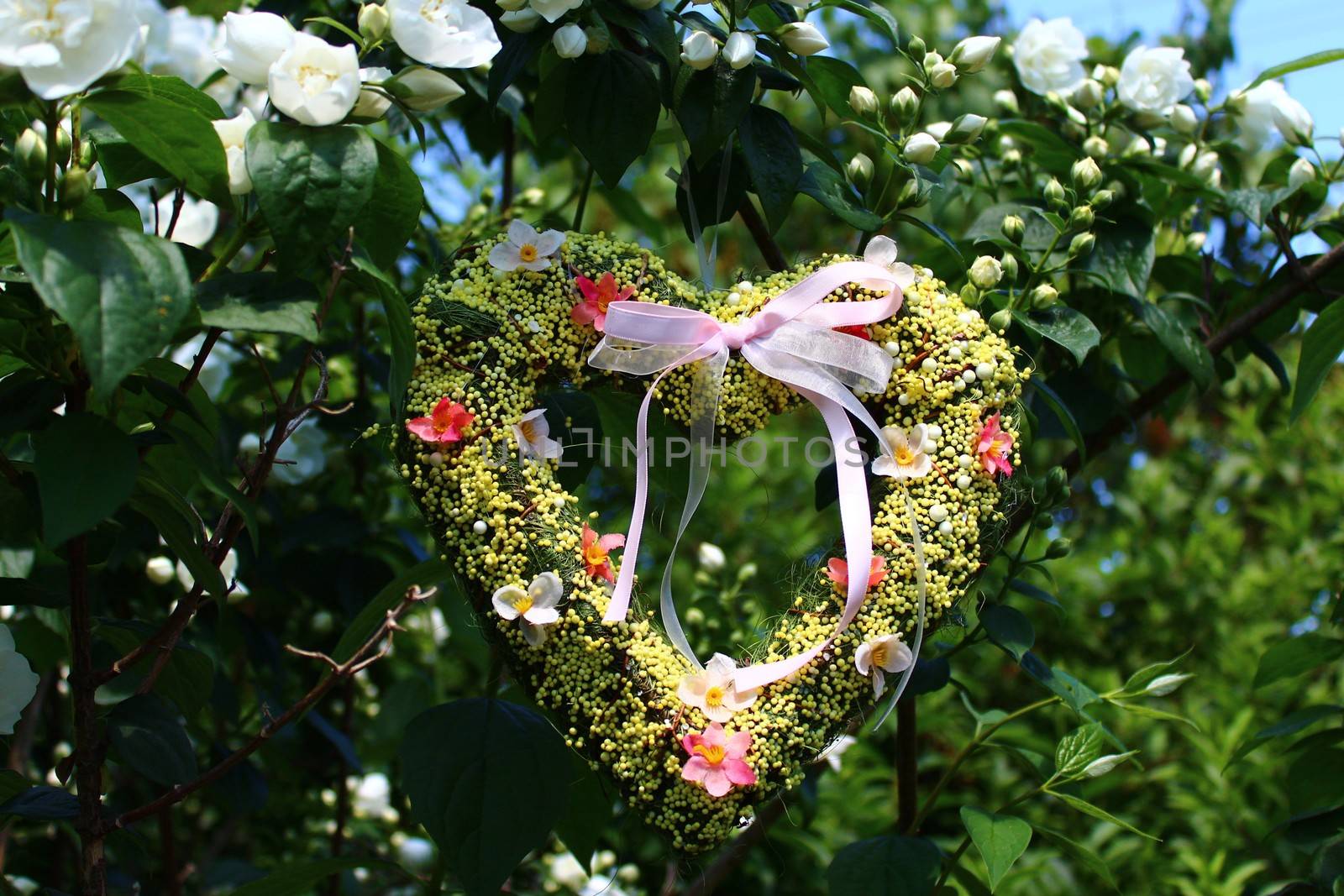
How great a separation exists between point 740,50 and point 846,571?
0.49 meters

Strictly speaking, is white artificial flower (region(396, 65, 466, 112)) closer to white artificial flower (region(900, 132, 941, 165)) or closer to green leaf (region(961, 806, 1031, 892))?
white artificial flower (region(900, 132, 941, 165))

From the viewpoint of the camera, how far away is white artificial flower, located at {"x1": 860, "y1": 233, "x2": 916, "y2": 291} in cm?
110

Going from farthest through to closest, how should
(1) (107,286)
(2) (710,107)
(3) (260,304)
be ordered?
(2) (710,107)
(3) (260,304)
(1) (107,286)

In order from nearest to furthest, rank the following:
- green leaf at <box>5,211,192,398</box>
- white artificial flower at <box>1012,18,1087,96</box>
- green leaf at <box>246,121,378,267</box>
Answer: green leaf at <box>5,211,192,398</box>
green leaf at <box>246,121,378,267</box>
white artificial flower at <box>1012,18,1087,96</box>

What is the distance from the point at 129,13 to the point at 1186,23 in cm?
302

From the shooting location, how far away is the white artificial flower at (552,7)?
107 centimetres

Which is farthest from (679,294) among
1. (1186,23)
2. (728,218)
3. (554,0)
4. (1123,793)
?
(1186,23)

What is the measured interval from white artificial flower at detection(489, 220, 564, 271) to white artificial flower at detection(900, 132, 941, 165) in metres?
0.36

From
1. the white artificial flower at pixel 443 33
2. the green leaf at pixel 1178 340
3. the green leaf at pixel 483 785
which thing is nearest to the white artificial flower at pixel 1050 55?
the green leaf at pixel 1178 340

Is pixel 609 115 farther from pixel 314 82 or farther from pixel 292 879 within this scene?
pixel 292 879

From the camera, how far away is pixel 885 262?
1.11m

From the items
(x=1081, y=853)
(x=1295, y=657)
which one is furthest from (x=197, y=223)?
(x=1295, y=657)

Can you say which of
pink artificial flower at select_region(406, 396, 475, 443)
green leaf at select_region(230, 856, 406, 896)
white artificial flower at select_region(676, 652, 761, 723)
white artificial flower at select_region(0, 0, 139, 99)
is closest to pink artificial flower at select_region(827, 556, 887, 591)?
white artificial flower at select_region(676, 652, 761, 723)

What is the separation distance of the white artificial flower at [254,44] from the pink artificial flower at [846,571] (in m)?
0.62
